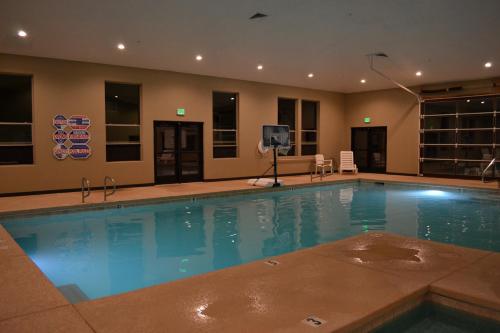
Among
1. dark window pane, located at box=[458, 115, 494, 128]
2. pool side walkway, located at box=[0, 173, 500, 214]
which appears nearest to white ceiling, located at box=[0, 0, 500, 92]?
dark window pane, located at box=[458, 115, 494, 128]

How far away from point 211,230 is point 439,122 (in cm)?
1008

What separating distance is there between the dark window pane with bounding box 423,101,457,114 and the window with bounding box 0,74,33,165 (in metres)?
11.6

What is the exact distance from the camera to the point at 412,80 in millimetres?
12227

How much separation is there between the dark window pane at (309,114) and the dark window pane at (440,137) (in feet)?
12.5

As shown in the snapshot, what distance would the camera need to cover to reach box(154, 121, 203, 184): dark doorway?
10875 mm

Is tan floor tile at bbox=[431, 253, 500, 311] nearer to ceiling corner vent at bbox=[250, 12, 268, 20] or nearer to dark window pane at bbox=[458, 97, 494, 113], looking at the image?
ceiling corner vent at bbox=[250, 12, 268, 20]

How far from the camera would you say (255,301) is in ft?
8.99

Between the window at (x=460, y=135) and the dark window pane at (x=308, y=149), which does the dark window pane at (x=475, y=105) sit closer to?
the window at (x=460, y=135)

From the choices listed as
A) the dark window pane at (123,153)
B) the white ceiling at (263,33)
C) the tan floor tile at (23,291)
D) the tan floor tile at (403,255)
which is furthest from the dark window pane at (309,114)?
the tan floor tile at (23,291)

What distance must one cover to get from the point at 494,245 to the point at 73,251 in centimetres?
541

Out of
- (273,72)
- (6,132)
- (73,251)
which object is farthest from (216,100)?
(73,251)

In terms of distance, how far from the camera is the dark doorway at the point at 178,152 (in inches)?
428

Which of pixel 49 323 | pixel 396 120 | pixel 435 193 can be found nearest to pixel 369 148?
pixel 396 120

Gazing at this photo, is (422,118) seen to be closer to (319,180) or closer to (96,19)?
(319,180)
